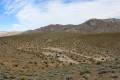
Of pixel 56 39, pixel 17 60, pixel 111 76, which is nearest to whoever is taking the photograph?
pixel 111 76

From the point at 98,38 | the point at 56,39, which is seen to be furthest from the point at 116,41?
the point at 56,39

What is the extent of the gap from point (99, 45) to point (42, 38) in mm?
11056

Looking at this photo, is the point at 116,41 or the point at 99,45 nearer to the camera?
the point at 99,45

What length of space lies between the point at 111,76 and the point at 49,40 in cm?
3777

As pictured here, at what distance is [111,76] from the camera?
56.2 feet

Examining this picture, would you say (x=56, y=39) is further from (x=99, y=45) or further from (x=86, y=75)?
(x=86, y=75)

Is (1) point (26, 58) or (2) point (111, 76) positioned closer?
(2) point (111, 76)

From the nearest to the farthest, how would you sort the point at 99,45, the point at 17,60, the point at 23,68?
1. the point at 23,68
2. the point at 17,60
3. the point at 99,45

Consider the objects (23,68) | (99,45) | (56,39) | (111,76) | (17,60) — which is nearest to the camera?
(111,76)

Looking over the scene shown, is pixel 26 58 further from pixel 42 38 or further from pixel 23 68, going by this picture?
pixel 42 38

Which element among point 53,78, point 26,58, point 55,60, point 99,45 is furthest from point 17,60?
point 99,45

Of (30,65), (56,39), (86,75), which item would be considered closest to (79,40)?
(56,39)

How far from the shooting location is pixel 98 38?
59.0m

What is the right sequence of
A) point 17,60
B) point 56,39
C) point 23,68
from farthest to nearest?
point 56,39 < point 17,60 < point 23,68
